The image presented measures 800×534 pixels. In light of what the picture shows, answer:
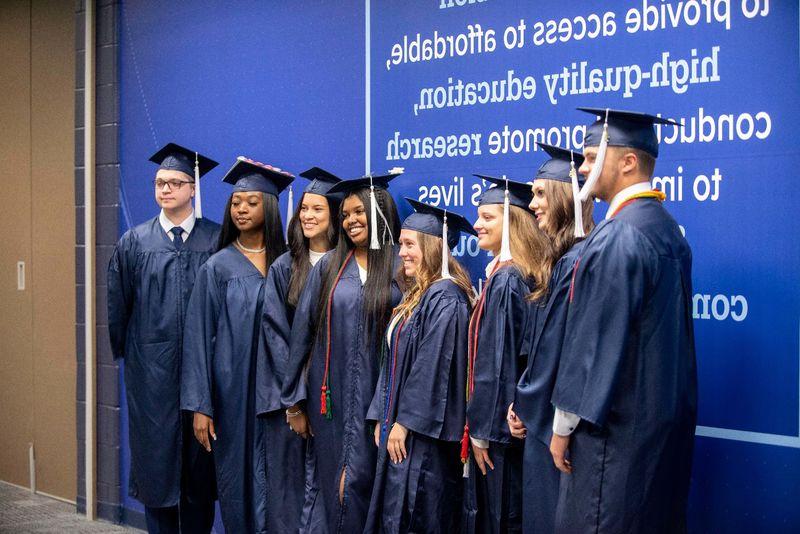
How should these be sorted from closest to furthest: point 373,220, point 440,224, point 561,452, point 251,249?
point 561,452 → point 440,224 → point 373,220 → point 251,249

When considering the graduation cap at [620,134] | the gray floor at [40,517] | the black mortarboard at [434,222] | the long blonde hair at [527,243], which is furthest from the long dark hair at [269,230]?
the gray floor at [40,517]

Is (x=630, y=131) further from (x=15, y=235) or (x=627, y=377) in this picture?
(x=15, y=235)

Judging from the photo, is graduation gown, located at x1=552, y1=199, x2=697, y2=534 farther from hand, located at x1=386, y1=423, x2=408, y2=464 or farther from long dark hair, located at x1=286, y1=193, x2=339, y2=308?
long dark hair, located at x1=286, y1=193, x2=339, y2=308

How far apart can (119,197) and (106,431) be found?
1.37m

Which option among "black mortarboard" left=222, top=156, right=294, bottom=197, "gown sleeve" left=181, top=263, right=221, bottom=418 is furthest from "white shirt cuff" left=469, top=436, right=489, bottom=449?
"black mortarboard" left=222, top=156, right=294, bottom=197

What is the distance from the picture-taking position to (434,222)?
12.5 feet

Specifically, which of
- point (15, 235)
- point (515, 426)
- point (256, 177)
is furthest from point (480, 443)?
point (15, 235)

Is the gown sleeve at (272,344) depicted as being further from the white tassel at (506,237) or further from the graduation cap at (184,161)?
the white tassel at (506,237)

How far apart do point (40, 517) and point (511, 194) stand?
12.3 ft

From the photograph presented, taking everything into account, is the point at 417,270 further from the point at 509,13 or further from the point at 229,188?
the point at 229,188

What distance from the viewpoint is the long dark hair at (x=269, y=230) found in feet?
14.6

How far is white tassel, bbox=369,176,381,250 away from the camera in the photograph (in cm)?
394

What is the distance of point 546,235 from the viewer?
11.4 feet

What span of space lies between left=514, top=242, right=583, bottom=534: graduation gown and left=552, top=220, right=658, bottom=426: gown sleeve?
0.18 metres
